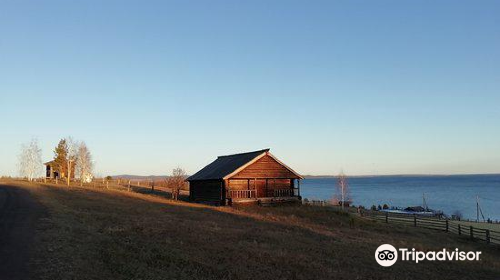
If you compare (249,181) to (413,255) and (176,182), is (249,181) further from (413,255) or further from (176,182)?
(413,255)

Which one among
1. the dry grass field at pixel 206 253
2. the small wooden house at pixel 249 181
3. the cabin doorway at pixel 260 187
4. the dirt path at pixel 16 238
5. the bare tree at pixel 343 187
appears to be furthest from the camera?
the bare tree at pixel 343 187

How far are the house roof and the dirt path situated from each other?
2204 centimetres

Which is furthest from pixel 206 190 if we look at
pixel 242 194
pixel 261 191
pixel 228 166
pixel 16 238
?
pixel 16 238

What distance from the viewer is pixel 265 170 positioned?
48.0m

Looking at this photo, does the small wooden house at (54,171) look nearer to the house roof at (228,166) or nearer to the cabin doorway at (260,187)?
the house roof at (228,166)

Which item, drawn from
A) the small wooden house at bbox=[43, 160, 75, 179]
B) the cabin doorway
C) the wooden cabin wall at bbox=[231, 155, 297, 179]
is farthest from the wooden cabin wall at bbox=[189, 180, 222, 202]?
the small wooden house at bbox=[43, 160, 75, 179]

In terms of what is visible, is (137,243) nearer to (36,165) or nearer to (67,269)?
(67,269)

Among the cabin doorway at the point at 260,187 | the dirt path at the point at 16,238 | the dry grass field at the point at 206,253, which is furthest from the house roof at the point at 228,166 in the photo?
the dirt path at the point at 16,238

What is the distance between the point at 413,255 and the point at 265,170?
26612 mm

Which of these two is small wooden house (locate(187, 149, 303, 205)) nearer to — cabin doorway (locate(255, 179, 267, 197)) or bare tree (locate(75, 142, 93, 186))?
cabin doorway (locate(255, 179, 267, 197))

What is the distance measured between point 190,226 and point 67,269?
13.1 m

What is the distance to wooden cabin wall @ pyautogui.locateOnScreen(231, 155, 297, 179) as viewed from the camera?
153ft

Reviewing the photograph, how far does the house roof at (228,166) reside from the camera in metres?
45.7

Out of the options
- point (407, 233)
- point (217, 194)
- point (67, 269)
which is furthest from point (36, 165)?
point (67, 269)
